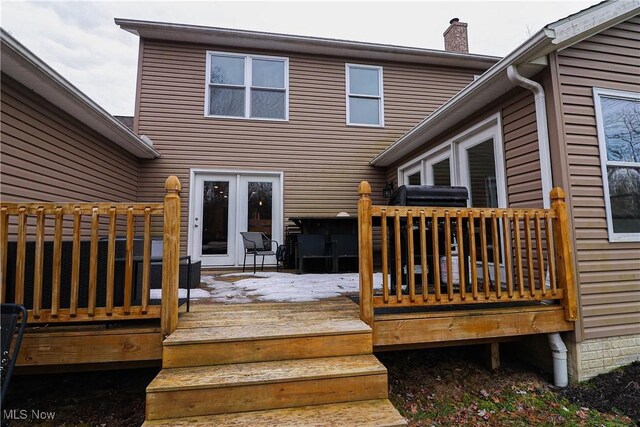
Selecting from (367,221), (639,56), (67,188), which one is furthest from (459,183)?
(67,188)

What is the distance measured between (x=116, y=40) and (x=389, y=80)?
933 centimetres

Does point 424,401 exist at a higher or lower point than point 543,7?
lower

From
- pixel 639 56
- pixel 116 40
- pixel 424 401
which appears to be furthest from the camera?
pixel 116 40

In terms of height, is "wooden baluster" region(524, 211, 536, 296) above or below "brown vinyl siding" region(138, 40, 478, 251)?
below

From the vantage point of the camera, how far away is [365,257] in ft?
7.39

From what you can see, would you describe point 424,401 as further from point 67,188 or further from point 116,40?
point 116,40

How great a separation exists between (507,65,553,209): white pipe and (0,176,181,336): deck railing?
3.06 metres

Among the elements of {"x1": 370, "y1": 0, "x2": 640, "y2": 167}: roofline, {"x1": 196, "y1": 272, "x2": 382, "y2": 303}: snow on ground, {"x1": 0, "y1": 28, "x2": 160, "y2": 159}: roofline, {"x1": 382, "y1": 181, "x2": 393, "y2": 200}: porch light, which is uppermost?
{"x1": 370, "y1": 0, "x2": 640, "y2": 167}: roofline

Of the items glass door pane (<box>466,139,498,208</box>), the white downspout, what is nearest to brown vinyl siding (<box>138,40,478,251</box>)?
glass door pane (<box>466,139,498,208</box>)

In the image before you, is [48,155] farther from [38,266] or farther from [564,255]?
[564,255]

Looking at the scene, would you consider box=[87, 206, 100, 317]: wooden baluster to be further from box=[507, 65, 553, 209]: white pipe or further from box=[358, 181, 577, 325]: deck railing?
box=[507, 65, 553, 209]: white pipe

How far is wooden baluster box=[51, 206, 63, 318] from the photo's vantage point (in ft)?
6.46

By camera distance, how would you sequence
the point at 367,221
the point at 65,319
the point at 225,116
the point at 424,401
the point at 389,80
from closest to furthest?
1. the point at 65,319
2. the point at 367,221
3. the point at 424,401
4. the point at 225,116
5. the point at 389,80

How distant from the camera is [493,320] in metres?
2.51
